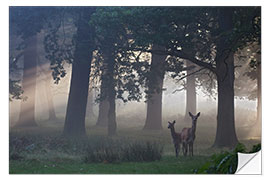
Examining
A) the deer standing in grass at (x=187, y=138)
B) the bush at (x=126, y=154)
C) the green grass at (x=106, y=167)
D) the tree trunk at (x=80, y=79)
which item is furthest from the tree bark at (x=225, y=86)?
the tree trunk at (x=80, y=79)

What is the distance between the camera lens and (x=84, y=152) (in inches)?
469

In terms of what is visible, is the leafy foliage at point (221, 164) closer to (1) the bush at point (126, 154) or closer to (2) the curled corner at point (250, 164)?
(2) the curled corner at point (250, 164)

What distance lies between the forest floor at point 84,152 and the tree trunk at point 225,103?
42cm

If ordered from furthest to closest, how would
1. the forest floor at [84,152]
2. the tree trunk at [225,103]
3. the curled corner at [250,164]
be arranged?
the tree trunk at [225,103] < the forest floor at [84,152] < the curled corner at [250,164]

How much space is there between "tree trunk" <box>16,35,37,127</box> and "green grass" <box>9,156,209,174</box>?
3.13 metres

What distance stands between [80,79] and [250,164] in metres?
8.34

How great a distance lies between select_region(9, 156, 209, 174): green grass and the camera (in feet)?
32.8

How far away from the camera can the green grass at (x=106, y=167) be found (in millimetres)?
9984

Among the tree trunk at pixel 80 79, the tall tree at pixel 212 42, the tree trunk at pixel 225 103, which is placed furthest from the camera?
the tree trunk at pixel 80 79

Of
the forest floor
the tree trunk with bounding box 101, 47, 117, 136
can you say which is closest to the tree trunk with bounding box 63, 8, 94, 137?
the forest floor

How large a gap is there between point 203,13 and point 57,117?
6872 millimetres
